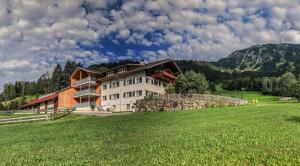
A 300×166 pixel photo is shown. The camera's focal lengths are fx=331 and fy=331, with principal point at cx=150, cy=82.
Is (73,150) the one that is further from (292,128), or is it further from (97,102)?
(97,102)

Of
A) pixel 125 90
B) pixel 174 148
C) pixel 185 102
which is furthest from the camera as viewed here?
pixel 125 90

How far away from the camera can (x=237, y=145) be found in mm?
14859

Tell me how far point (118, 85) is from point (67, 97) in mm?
20780

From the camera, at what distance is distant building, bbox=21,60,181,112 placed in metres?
71.2

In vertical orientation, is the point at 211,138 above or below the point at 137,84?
below

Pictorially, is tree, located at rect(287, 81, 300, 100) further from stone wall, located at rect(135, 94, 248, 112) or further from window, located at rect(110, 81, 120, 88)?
window, located at rect(110, 81, 120, 88)

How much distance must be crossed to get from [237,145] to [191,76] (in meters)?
43.7

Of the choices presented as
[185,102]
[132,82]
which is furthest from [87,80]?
[185,102]

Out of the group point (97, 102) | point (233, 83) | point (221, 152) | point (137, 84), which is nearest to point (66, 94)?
point (97, 102)

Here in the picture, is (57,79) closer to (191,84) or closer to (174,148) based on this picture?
(191,84)

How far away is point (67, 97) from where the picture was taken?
90938mm

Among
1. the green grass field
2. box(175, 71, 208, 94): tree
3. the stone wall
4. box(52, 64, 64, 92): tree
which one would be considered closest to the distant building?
box(175, 71, 208, 94): tree

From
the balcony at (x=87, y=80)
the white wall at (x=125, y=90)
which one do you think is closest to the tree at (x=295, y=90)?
the white wall at (x=125, y=90)

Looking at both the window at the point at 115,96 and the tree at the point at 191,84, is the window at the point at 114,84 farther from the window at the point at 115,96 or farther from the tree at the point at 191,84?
the tree at the point at 191,84
